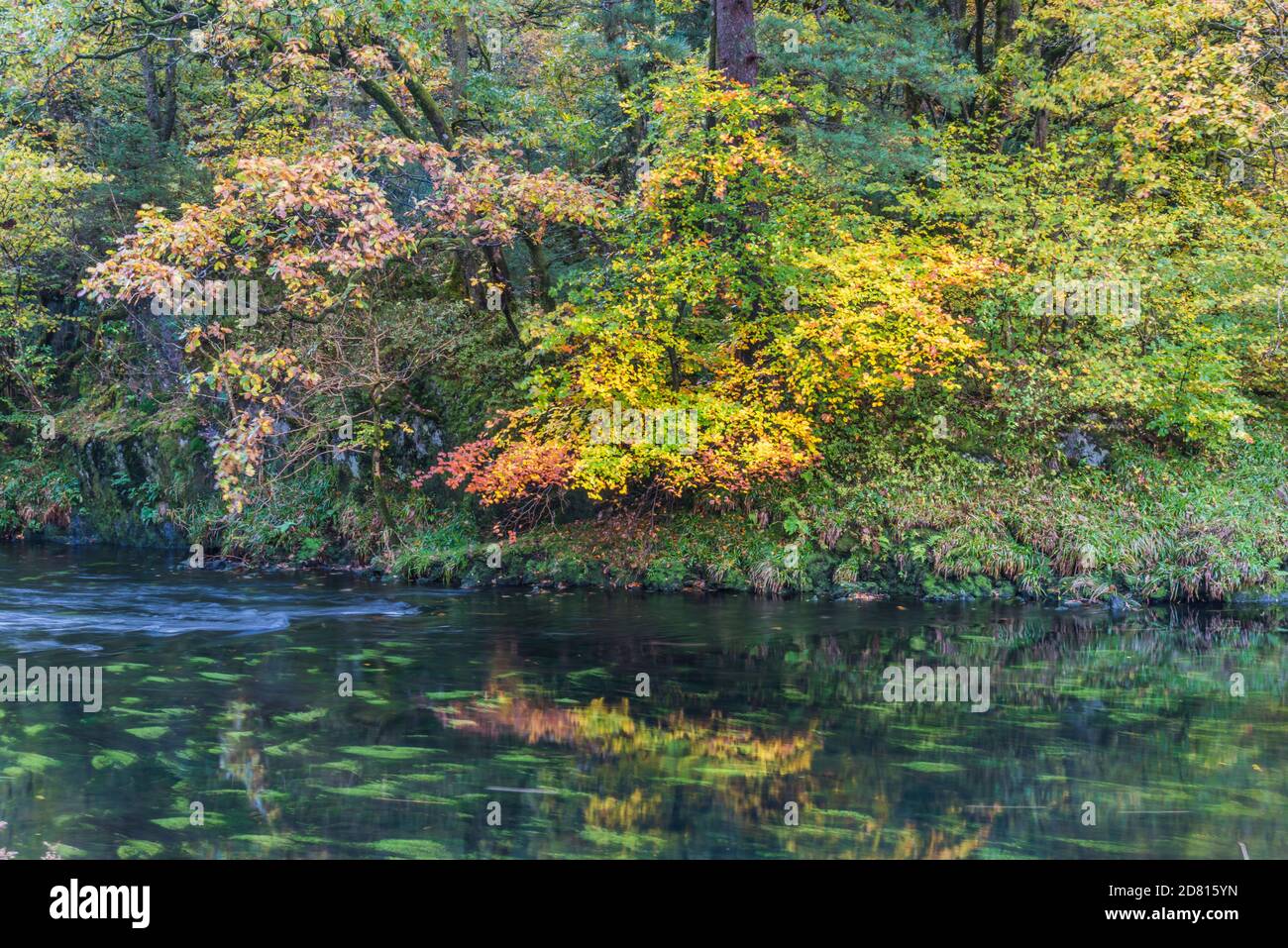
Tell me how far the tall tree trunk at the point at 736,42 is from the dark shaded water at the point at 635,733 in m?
7.68

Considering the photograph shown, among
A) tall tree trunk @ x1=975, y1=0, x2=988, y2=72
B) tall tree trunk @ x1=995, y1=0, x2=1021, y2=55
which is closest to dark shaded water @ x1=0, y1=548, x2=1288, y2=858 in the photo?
tall tree trunk @ x1=975, y1=0, x2=988, y2=72

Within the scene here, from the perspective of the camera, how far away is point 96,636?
1311cm

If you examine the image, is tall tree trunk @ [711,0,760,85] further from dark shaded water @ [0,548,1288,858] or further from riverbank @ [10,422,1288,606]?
dark shaded water @ [0,548,1288,858]

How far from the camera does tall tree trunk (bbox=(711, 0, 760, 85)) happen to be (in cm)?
1645

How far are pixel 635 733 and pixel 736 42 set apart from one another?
11128 millimetres

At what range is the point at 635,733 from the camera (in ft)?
30.9

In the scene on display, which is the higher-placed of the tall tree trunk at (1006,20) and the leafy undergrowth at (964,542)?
the tall tree trunk at (1006,20)

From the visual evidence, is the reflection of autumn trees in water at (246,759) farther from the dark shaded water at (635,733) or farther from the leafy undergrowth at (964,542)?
the leafy undergrowth at (964,542)

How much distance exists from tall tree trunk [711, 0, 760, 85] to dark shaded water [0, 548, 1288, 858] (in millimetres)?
7677

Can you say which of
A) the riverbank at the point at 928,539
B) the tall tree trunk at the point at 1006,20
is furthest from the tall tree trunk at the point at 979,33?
the riverbank at the point at 928,539

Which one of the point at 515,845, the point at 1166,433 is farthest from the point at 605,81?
the point at 515,845

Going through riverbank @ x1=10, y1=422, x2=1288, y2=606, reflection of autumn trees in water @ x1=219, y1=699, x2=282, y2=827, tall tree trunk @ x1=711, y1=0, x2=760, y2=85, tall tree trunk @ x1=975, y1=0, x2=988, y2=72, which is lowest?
reflection of autumn trees in water @ x1=219, y1=699, x2=282, y2=827

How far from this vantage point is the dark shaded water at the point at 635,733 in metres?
7.07
